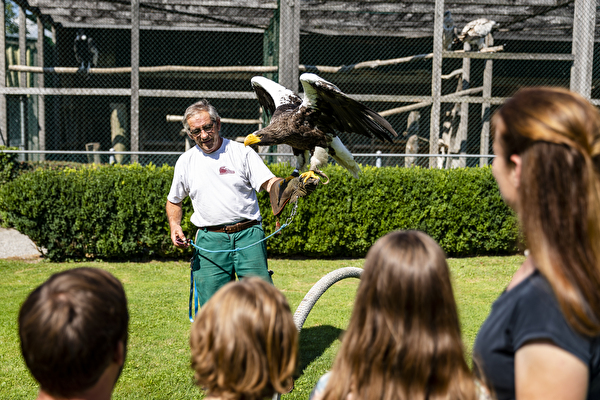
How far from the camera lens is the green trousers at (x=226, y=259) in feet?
11.9

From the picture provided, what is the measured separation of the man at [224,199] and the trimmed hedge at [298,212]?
382 centimetres

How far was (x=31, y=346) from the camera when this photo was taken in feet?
4.01

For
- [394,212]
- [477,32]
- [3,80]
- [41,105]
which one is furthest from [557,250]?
[41,105]

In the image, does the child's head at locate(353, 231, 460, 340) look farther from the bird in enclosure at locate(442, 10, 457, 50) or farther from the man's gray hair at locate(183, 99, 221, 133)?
the bird in enclosure at locate(442, 10, 457, 50)

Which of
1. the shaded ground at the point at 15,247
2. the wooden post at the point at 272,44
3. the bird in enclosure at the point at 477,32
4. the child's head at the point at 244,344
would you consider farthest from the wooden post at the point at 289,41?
the child's head at the point at 244,344

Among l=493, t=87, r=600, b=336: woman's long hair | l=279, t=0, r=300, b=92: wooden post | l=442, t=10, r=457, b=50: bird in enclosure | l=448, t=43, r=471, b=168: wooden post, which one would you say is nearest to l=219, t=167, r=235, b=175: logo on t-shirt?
l=493, t=87, r=600, b=336: woman's long hair

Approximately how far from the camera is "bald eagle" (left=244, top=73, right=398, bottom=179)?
13.8ft

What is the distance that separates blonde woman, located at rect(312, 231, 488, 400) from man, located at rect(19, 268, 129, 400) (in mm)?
616

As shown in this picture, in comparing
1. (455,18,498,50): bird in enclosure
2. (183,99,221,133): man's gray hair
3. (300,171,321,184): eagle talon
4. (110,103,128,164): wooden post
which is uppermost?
(455,18,498,50): bird in enclosure

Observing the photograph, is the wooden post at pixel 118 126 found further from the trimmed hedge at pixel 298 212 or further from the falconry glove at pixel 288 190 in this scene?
the falconry glove at pixel 288 190

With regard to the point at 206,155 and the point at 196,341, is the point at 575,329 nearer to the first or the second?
the point at 196,341

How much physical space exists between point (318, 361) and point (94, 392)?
3193 mm

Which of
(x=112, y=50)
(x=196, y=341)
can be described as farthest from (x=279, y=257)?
(x=112, y=50)

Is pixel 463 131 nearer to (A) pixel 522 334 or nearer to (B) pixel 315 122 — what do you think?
(B) pixel 315 122
